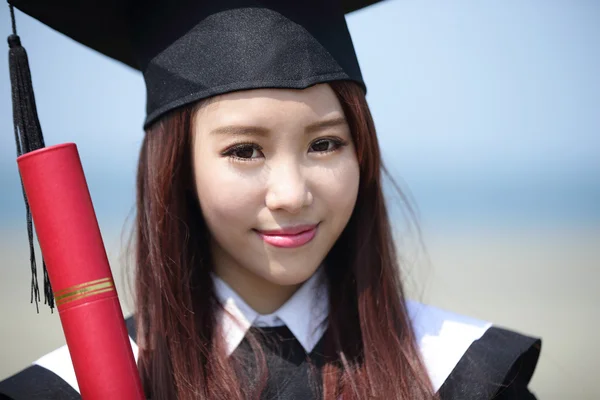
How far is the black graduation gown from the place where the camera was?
60.3 inches

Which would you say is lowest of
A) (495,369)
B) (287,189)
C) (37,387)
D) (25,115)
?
(495,369)

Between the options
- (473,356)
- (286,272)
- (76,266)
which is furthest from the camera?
(473,356)

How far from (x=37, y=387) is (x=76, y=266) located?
1.57ft

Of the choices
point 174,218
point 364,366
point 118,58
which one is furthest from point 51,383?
point 118,58

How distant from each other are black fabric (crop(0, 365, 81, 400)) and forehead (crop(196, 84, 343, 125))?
71cm

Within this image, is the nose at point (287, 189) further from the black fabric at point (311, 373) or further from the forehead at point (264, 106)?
the black fabric at point (311, 373)

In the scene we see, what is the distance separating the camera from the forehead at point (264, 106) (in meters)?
1.40

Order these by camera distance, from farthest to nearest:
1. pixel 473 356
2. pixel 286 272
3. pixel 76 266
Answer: pixel 473 356 → pixel 286 272 → pixel 76 266

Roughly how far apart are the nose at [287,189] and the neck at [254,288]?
28 cm

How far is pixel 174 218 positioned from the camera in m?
1.56

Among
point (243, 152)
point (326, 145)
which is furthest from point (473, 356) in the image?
point (243, 152)

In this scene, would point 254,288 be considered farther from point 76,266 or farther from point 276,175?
point 76,266

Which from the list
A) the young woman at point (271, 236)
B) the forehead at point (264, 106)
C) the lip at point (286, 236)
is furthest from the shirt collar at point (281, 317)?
the forehead at point (264, 106)

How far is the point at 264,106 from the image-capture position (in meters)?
1.40
